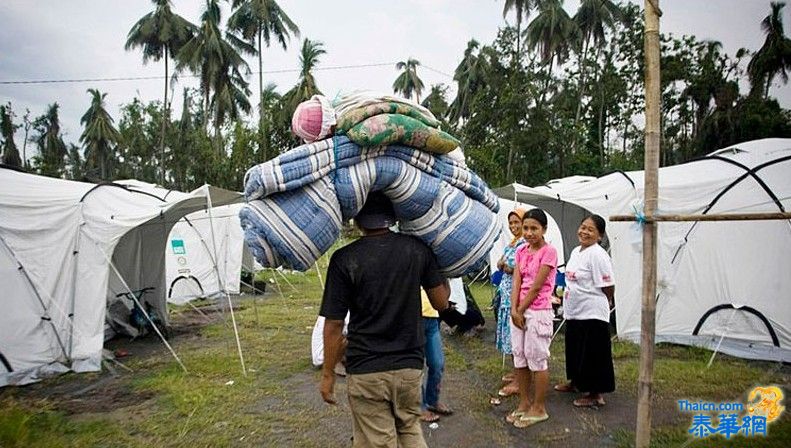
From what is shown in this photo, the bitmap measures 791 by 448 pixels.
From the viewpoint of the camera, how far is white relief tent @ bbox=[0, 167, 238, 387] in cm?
561

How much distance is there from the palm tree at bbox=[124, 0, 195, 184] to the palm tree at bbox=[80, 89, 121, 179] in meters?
9.36

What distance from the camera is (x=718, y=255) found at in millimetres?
6281

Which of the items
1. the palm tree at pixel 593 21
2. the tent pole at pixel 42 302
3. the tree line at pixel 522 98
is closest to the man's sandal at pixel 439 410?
the tent pole at pixel 42 302

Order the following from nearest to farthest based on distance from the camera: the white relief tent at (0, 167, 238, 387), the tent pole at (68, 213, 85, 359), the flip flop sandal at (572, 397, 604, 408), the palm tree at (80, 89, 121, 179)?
the flip flop sandal at (572, 397, 604, 408)
the white relief tent at (0, 167, 238, 387)
the tent pole at (68, 213, 85, 359)
the palm tree at (80, 89, 121, 179)

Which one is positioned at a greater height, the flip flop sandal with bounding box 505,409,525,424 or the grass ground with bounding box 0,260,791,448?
the flip flop sandal with bounding box 505,409,525,424

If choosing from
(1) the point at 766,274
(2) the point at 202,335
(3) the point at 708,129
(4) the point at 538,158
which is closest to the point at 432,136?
(1) the point at 766,274

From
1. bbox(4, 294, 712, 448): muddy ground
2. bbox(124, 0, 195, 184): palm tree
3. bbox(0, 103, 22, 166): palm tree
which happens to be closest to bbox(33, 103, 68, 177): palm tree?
bbox(0, 103, 22, 166): palm tree

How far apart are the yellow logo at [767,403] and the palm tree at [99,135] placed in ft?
126

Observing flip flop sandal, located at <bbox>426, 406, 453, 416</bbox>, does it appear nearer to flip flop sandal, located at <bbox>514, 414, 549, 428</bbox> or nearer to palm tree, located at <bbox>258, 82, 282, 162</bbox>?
flip flop sandal, located at <bbox>514, 414, 549, 428</bbox>

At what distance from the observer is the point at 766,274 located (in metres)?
5.91

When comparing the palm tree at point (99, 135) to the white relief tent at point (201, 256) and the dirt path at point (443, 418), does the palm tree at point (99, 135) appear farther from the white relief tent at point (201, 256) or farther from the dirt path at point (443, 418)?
the dirt path at point (443, 418)

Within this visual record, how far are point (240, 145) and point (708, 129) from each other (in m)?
21.2

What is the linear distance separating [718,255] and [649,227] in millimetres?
4332

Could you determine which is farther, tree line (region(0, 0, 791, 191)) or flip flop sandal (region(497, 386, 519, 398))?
tree line (region(0, 0, 791, 191))
